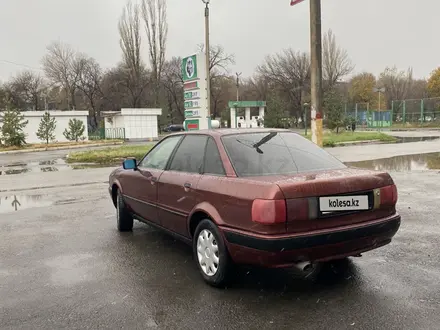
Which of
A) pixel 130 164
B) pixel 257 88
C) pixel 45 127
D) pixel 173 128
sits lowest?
pixel 130 164

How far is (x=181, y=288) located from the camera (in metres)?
3.89

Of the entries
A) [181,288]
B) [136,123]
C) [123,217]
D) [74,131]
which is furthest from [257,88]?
[181,288]

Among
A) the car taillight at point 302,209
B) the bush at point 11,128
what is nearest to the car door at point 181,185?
the car taillight at point 302,209

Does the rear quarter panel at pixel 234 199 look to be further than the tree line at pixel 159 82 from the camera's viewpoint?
No

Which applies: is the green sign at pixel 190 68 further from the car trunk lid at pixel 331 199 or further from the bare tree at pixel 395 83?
the bare tree at pixel 395 83

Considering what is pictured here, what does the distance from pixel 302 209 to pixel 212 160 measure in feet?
3.79

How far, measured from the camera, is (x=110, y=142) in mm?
34188

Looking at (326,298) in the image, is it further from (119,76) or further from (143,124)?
(119,76)

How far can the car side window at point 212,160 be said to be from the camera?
13.1 feet

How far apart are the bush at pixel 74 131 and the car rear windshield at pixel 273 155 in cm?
3355

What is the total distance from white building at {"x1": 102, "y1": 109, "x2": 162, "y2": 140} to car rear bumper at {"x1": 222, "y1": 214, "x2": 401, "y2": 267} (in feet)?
126

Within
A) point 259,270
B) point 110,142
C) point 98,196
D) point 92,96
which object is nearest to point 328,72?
point 92,96

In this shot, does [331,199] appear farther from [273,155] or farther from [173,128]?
[173,128]

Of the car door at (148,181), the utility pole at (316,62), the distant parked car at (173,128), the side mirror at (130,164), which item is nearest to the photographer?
the car door at (148,181)
